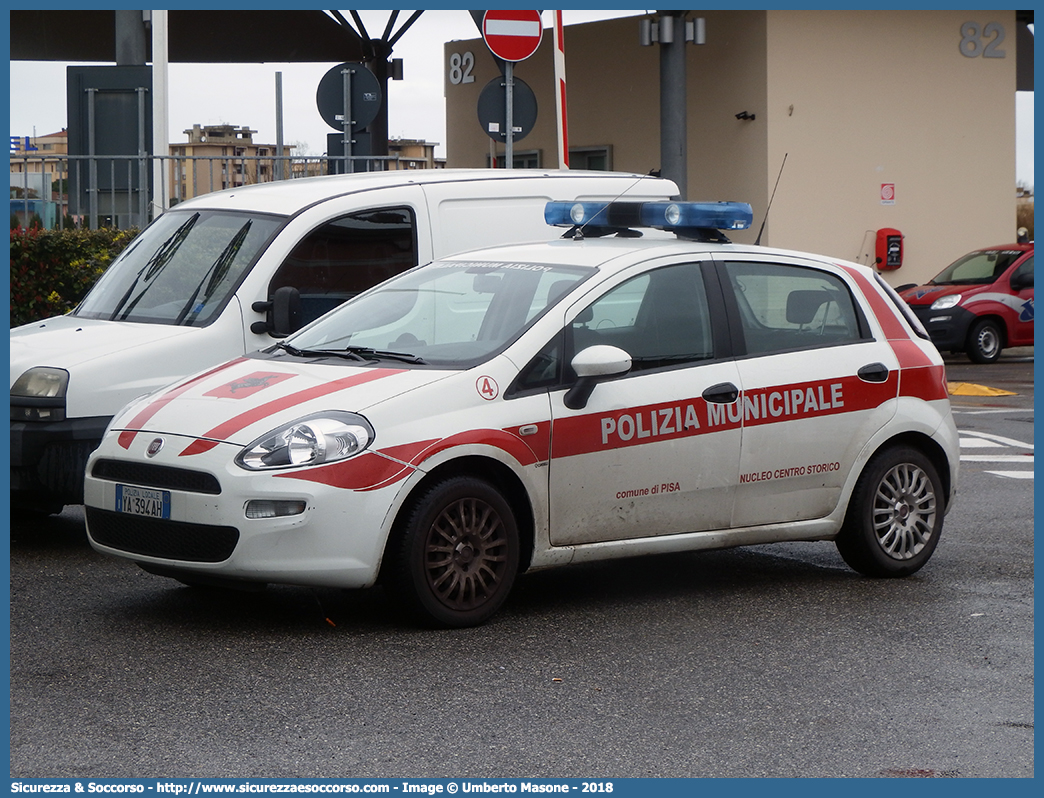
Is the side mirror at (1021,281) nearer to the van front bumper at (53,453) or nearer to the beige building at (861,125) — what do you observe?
the beige building at (861,125)

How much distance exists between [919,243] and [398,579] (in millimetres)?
19035

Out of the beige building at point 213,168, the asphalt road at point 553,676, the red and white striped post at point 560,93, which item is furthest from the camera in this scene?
the beige building at point 213,168

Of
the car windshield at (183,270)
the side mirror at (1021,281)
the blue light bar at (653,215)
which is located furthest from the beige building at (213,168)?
the side mirror at (1021,281)

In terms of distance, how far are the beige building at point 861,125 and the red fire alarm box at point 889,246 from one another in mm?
249

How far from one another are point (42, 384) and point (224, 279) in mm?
1119

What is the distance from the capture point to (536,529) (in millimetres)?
6105

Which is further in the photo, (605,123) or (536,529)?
(605,123)

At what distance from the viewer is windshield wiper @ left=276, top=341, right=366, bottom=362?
21.0 feet

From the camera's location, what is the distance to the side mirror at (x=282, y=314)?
25.5ft

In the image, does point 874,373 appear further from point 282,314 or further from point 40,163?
point 40,163

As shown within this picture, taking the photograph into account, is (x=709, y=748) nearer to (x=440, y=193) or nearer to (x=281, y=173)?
(x=440, y=193)

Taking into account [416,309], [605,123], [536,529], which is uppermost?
[605,123]

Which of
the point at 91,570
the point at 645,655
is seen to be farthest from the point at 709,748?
the point at 91,570

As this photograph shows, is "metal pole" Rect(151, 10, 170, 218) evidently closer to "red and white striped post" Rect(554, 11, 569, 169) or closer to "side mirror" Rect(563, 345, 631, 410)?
"red and white striped post" Rect(554, 11, 569, 169)
